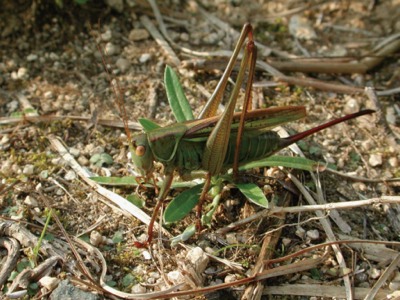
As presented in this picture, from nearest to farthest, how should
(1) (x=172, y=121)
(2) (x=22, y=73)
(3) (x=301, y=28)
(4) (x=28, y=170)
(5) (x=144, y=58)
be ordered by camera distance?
(4) (x=28, y=170), (1) (x=172, y=121), (2) (x=22, y=73), (5) (x=144, y=58), (3) (x=301, y=28)

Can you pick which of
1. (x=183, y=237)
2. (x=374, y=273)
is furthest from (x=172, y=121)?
(x=374, y=273)

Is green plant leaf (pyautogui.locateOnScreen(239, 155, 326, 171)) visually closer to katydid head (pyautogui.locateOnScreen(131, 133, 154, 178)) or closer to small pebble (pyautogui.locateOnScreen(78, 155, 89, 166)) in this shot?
katydid head (pyautogui.locateOnScreen(131, 133, 154, 178))

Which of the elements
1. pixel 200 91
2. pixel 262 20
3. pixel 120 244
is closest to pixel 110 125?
pixel 200 91

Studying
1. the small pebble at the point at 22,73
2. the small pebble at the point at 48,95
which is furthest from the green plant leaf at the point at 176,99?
the small pebble at the point at 22,73

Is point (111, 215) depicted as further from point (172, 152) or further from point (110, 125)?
point (110, 125)

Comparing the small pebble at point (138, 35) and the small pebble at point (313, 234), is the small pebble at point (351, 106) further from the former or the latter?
the small pebble at point (138, 35)

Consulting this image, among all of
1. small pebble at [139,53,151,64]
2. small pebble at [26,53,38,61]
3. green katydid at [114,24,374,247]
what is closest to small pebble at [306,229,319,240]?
green katydid at [114,24,374,247]

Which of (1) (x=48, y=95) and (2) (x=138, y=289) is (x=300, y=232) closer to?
(2) (x=138, y=289)
